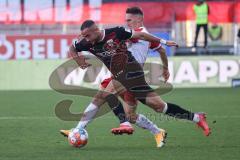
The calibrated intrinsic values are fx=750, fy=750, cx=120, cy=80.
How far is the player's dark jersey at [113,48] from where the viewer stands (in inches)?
418

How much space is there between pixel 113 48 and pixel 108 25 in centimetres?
1688

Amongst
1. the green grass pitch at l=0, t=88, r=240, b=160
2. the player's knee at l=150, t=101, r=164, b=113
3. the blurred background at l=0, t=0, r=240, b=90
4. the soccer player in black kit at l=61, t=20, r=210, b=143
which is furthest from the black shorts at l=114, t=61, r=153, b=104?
the blurred background at l=0, t=0, r=240, b=90

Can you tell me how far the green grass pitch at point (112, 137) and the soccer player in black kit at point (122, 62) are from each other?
53 cm

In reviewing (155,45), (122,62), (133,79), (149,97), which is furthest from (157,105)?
(155,45)

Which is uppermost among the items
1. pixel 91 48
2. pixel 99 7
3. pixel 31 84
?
pixel 91 48

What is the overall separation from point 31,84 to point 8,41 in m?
2.26

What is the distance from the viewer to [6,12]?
28.9 m

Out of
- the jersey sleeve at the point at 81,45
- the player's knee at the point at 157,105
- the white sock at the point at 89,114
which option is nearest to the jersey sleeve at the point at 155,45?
the player's knee at the point at 157,105

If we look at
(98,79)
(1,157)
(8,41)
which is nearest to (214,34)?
(98,79)

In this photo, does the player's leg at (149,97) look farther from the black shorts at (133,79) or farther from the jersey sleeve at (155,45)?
the jersey sleeve at (155,45)

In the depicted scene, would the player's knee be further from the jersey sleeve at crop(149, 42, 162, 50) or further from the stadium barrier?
the stadium barrier

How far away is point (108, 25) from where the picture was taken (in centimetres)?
2755

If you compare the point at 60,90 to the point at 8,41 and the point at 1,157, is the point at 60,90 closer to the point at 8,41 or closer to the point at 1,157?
the point at 8,41

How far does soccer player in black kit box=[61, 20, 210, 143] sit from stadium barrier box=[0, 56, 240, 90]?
40.9ft
